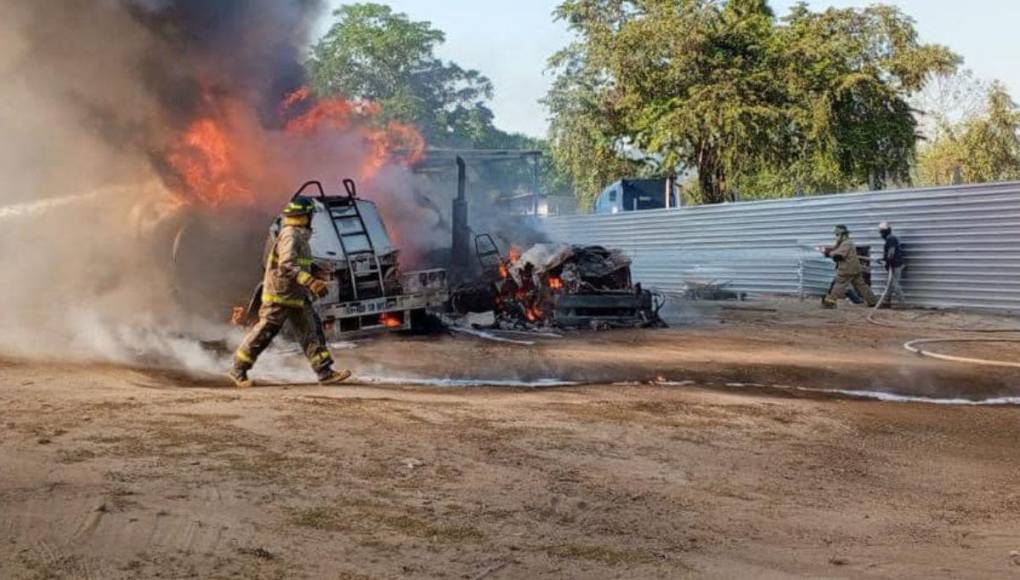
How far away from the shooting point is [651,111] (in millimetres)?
28828

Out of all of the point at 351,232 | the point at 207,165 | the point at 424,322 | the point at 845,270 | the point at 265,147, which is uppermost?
the point at 265,147

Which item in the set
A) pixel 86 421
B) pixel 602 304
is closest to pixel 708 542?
pixel 86 421

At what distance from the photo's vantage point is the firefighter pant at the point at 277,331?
8695 mm

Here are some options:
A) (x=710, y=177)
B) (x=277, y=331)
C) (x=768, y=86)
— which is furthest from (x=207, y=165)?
(x=710, y=177)

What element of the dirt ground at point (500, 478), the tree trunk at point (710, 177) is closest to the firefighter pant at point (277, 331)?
the dirt ground at point (500, 478)

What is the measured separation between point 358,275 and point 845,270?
9857mm

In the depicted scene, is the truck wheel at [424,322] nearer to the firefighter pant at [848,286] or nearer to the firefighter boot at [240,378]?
the firefighter boot at [240,378]

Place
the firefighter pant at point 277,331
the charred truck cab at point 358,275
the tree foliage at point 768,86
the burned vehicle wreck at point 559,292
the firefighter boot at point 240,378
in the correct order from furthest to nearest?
the tree foliage at point 768,86 → the burned vehicle wreck at point 559,292 → the charred truck cab at point 358,275 → the firefighter pant at point 277,331 → the firefighter boot at point 240,378

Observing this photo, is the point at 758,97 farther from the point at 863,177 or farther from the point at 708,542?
the point at 708,542

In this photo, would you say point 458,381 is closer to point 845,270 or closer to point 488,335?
point 488,335

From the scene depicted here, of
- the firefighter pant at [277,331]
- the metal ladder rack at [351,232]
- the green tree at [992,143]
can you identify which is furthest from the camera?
the green tree at [992,143]

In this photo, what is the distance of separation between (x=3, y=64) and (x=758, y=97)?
19361 millimetres

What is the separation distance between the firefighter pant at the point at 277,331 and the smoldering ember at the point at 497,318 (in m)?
0.03

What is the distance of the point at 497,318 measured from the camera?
1456 centimetres
